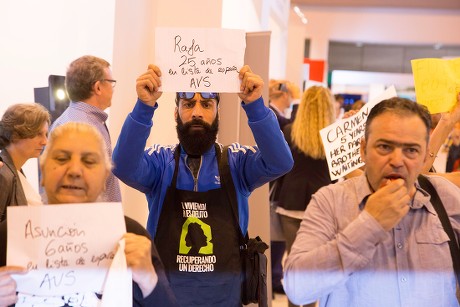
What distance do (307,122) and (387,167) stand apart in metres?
2.46

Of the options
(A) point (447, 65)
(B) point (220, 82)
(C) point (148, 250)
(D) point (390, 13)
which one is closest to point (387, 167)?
(C) point (148, 250)

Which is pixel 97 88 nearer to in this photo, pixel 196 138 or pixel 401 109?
pixel 196 138

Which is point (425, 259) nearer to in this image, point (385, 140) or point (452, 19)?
point (385, 140)

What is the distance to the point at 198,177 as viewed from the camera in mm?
2125

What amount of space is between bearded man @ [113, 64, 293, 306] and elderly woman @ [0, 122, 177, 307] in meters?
0.43

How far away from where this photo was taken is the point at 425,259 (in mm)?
1532

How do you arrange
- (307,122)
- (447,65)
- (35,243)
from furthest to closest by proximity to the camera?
(307,122), (447,65), (35,243)

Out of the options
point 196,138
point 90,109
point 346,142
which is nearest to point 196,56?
point 196,138

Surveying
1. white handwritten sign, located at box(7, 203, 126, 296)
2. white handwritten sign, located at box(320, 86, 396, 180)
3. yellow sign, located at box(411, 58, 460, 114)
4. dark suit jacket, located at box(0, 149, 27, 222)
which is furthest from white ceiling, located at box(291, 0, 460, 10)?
white handwritten sign, located at box(7, 203, 126, 296)

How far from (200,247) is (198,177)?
8.9 inches

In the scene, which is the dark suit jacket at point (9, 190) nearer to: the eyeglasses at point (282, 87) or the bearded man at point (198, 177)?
the bearded man at point (198, 177)

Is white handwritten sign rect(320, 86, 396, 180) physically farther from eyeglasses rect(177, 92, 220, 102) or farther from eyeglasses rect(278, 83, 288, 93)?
eyeglasses rect(278, 83, 288, 93)

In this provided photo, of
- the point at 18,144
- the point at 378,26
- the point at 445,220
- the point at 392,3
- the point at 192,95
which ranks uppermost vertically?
the point at 392,3

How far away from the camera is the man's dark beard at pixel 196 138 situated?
2.17m
